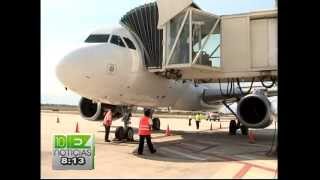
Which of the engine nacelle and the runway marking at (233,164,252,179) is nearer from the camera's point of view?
the runway marking at (233,164,252,179)

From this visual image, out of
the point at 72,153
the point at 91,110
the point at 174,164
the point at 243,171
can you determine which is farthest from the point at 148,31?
the point at 243,171

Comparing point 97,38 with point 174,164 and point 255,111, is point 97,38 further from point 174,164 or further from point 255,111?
point 255,111

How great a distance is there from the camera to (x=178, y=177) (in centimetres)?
746

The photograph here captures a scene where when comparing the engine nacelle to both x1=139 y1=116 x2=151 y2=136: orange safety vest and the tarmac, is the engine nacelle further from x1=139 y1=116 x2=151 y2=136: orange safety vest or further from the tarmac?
x1=139 y1=116 x2=151 y2=136: orange safety vest

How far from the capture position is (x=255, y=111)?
15.3m

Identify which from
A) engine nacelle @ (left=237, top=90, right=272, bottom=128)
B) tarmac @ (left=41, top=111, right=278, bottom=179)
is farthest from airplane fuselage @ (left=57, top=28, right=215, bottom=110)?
engine nacelle @ (left=237, top=90, right=272, bottom=128)

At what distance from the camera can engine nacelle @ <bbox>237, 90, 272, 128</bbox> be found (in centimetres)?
1483

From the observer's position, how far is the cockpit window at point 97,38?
1315cm

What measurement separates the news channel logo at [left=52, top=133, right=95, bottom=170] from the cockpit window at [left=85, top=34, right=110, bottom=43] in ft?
17.6

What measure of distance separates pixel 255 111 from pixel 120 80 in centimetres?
532

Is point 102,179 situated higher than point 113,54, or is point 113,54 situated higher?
point 113,54

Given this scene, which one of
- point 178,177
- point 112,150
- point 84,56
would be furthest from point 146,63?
point 178,177
